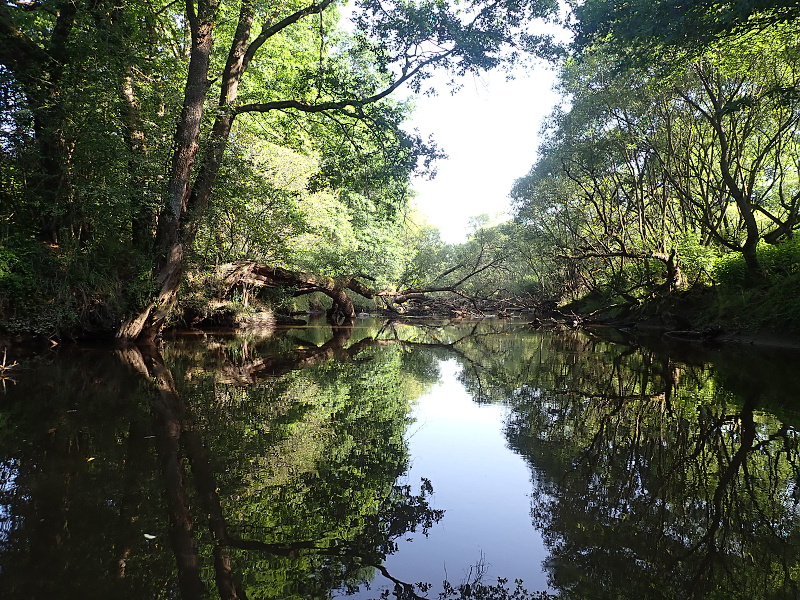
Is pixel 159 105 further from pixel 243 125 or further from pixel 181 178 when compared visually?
pixel 243 125

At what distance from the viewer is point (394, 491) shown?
3.06 metres

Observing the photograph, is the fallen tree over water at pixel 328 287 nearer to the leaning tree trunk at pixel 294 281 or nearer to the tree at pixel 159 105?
the leaning tree trunk at pixel 294 281

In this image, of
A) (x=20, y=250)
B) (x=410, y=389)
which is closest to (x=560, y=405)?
(x=410, y=389)

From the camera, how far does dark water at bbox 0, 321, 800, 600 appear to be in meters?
2.08

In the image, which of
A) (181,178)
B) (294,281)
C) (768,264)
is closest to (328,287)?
(294,281)

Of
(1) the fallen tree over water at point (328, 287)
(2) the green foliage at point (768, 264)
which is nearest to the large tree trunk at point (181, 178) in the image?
(1) the fallen tree over water at point (328, 287)

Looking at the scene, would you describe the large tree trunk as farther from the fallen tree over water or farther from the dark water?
the dark water

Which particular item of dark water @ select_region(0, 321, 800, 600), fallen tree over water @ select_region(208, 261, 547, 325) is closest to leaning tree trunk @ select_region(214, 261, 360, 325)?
fallen tree over water @ select_region(208, 261, 547, 325)

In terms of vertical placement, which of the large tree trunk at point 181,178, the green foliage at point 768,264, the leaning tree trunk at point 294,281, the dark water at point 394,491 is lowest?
the dark water at point 394,491

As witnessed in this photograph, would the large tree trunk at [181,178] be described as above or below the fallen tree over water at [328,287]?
below

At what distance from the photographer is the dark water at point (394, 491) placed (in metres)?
2.08

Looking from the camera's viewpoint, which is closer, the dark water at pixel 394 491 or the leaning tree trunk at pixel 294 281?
the dark water at pixel 394 491

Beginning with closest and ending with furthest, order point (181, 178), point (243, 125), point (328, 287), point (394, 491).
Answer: point (394, 491), point (181, 178), point (243, 125), point (328, 287)

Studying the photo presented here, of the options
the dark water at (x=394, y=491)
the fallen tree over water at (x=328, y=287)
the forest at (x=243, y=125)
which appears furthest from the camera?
the fallen tree over water at (x=328, y=287)
